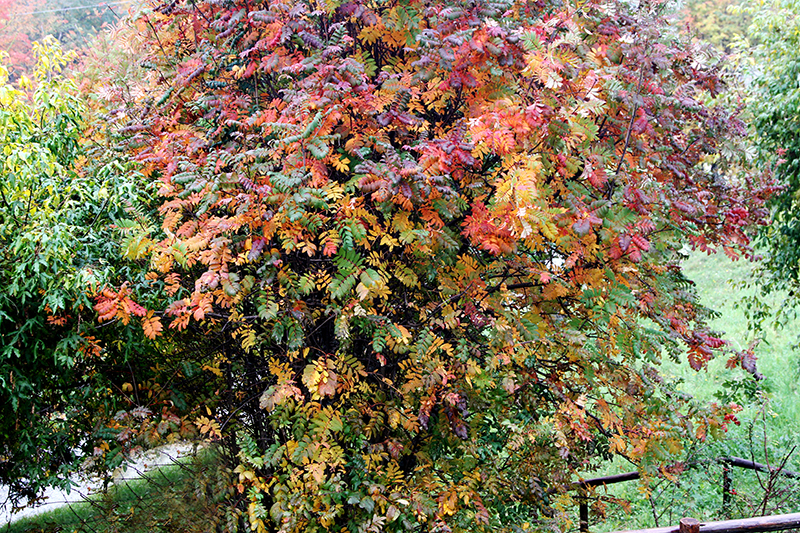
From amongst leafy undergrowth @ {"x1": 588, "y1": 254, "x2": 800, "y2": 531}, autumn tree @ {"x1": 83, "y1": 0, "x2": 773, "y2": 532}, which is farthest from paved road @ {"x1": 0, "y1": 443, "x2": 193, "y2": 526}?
leafy undergrowth @ {"x1": 588, "y1": 254, "x2": 800, "y2": 531}

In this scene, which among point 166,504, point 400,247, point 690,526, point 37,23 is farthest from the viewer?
point 37,23

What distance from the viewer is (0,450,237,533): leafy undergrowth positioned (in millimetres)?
4074

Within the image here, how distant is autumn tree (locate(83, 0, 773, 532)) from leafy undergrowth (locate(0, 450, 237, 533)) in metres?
0.23

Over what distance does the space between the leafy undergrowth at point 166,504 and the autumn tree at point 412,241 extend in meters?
0.23

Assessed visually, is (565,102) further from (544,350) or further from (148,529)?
(148,529)

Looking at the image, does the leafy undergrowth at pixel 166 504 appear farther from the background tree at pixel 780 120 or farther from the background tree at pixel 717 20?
the background tree at pixel 717 20

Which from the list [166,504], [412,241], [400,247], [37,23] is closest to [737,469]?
[400,247]

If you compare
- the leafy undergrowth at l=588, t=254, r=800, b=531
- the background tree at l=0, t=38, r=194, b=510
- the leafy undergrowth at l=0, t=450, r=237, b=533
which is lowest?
the leafy undergrowth at l=588, t=254, r=800, b=531

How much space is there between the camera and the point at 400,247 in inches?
154

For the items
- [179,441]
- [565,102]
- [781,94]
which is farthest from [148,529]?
[781,94]

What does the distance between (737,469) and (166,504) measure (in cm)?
658

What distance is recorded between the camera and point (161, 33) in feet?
14.5

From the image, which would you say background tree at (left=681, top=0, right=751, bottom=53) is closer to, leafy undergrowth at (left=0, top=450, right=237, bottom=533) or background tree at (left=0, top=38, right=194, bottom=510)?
background tree at (left=0, top=38, right=194, bottom=510)

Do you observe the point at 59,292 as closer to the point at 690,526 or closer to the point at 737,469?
the point at 690,526
